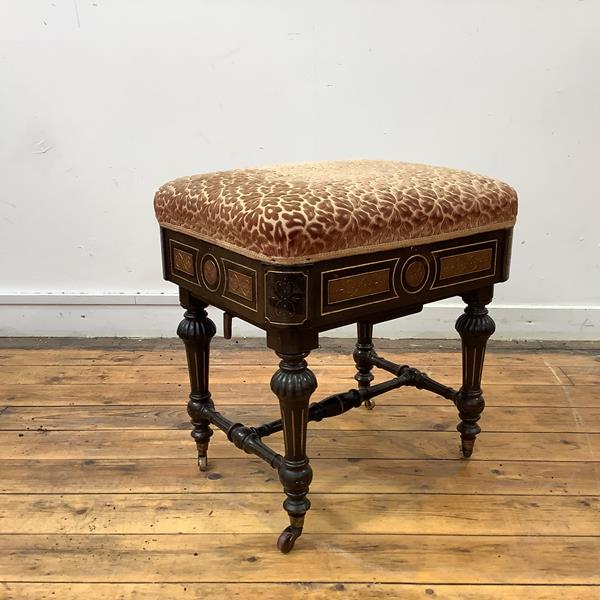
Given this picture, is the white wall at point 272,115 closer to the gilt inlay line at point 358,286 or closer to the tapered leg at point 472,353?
the tapered leg at point 472,353

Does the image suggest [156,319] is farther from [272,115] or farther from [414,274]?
[414,274]

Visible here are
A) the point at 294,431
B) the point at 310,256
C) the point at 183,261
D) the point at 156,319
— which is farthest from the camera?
the point at 156,319

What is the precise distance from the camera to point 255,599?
922mm

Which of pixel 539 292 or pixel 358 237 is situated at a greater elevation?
pixel 358 237

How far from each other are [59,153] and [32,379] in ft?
1.99

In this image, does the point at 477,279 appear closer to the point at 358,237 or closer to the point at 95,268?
the point at 358,237

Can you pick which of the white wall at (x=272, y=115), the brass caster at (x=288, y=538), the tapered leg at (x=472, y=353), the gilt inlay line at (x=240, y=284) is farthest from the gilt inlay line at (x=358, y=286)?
the white wall at (x=272, y=115)

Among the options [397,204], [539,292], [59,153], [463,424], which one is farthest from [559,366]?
[59,153]

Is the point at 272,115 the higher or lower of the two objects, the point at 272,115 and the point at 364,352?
the higher

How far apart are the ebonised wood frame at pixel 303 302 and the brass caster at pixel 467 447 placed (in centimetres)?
2

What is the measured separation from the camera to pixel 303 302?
33.8 inches

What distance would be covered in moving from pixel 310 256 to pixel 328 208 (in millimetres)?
67

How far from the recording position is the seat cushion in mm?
834

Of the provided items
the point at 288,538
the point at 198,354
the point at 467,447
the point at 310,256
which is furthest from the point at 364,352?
the point at 310,256
